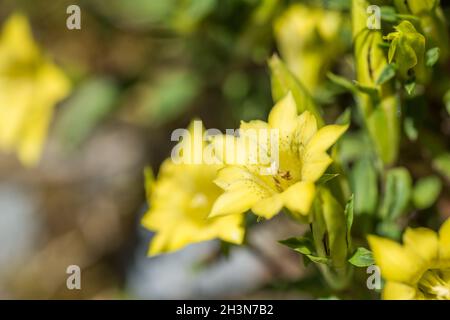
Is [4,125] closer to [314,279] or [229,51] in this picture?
[229,51]

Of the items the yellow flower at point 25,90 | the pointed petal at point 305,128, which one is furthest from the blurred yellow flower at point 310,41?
the yellow flower at point 25,90

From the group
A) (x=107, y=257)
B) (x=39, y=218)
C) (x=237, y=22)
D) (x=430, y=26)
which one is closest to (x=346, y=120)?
(x=430, y=26)

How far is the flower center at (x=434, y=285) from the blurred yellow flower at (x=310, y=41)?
65cm

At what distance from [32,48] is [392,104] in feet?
4.27

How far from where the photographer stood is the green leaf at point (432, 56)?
56.6 inches

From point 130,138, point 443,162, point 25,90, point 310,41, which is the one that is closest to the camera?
point 443,162

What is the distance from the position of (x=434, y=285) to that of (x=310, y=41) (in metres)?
0.79

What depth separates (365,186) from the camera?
1.65 m

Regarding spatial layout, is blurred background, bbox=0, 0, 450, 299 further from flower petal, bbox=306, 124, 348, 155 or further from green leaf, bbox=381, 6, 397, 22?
flower petal, bbox=306, 124, 348, 155

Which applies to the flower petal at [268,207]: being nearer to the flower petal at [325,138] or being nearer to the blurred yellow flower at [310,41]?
the flower petal at [325,138]

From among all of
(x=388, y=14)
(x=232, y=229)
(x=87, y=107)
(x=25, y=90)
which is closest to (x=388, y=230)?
(x=232, y=229)

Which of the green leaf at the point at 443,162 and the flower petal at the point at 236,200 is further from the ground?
the green leaf at the point at 443,162

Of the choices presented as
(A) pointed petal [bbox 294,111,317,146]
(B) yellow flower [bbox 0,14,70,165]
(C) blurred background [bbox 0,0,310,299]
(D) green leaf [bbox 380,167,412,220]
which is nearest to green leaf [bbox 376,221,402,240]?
(D) green leaf [bbox 380,167,412,220]

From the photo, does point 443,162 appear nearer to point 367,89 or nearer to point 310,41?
point 367,89
